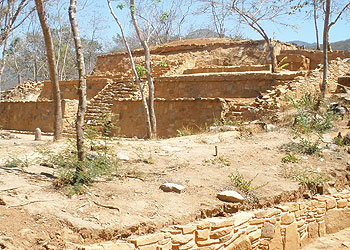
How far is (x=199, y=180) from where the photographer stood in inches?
195

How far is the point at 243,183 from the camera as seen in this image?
4.90 m

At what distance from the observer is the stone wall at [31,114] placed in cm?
1491

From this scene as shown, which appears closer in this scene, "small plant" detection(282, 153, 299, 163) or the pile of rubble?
"small plant" detection(282, 153, 299, 163)

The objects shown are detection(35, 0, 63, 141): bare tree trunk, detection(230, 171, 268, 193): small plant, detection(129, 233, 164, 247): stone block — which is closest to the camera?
detection(129, 233, 164, 247): stone block

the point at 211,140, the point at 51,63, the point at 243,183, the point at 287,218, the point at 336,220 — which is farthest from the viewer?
the point at 51,63

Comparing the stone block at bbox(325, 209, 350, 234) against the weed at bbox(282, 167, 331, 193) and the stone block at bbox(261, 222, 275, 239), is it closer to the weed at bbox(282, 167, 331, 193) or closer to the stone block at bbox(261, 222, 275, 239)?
the weed at bbox(282, 167, 331, 193)

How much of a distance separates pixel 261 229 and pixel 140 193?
4.70 ft

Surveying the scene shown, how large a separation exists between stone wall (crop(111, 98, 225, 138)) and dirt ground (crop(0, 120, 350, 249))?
415 cm

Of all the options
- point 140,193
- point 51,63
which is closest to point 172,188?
point 140,193

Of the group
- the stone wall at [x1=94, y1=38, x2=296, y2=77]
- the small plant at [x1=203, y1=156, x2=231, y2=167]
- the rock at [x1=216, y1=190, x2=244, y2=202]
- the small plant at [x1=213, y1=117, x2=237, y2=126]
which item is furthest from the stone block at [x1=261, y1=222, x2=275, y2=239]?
the stone wall at [x1=94, y1=38, x2=296, y2=77]

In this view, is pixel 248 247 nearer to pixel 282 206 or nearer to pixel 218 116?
pixel 282 206

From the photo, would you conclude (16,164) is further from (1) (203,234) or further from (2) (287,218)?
(2) (287,218)

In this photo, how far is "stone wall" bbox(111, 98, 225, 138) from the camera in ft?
36.4

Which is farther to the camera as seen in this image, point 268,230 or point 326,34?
point 326,34
